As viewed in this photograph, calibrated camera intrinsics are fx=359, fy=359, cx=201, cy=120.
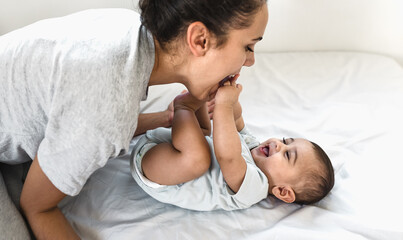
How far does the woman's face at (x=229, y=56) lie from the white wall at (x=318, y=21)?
0.81 m

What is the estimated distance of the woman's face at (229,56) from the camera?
79cm

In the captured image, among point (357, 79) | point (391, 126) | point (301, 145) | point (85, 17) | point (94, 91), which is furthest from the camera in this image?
point (357, 79)

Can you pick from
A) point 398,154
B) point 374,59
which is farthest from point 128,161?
point 374,59

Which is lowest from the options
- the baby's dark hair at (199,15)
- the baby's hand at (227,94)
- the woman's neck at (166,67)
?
the baby's hand at (227,94)

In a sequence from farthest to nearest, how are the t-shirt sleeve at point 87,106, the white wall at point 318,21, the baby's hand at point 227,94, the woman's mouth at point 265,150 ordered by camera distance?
the white wall at point 318,21
the woman's mouth at point 265,150
the baby's hand at point 227,94
the t-shirt sleeve at point 87,106

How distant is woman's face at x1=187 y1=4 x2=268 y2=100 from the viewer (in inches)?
31.3

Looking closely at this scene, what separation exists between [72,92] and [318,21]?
1.26 m

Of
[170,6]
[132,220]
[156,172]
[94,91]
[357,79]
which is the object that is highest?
[170,6]

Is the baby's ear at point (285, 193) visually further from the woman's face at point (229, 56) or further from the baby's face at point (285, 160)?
the woman's face at point (229, 56)

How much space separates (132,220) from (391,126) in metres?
0.90

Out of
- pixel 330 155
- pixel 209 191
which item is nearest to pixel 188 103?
pixel 209 191

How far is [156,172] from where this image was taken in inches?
37.0

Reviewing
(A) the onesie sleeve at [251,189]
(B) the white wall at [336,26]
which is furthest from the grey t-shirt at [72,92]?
(B) the white wall at [336,26]

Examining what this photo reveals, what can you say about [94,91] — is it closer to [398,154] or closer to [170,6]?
[170,6]
